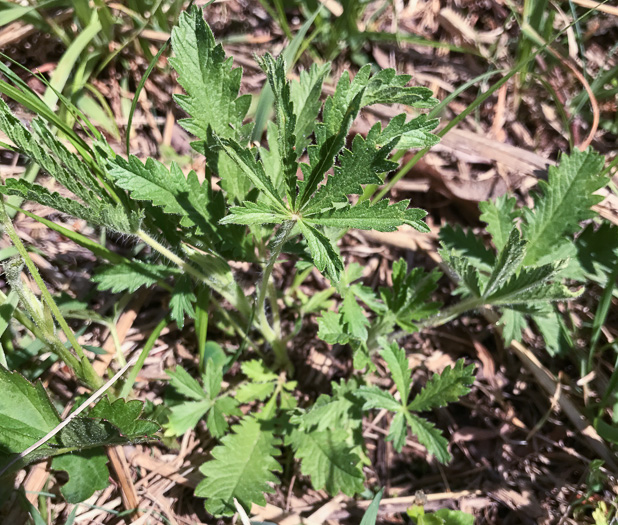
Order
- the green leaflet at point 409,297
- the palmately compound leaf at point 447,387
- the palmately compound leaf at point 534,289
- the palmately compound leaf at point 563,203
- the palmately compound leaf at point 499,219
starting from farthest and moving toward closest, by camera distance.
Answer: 1. the palmately compound leaf at point 499,219
2. the palmately compound leaf at point 563,203
3. the green leaflet at point 409,297
4. the palmately compound leaf at point 447,387
5. the palmately compound leaf at point 534,289

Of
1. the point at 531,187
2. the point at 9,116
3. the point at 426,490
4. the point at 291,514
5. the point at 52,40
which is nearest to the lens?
the point at 9,116

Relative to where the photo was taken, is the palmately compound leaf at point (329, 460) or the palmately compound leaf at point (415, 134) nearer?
the palmately compound leaf at point (415, 134)

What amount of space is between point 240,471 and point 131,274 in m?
0.87

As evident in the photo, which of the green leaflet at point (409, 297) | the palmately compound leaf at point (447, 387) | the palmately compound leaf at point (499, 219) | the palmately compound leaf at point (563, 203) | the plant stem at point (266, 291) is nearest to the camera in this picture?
the plant stem at point (266, 291)

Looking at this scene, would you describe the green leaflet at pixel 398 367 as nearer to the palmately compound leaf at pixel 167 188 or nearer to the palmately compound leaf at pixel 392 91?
the palmately compound leaf at pixel 167 188

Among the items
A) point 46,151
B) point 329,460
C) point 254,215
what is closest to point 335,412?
point 329,460

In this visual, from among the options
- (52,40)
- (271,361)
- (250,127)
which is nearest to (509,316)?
(271,361)

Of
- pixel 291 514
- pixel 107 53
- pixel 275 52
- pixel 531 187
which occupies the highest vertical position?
pixel 107 53

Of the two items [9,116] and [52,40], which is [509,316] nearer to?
[9,116]

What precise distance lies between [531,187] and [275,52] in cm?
161

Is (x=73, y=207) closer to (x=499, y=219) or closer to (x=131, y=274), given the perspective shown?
(x=131, y=274)

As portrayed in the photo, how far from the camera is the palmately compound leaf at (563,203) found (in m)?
2.23

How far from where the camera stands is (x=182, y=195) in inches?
71.9

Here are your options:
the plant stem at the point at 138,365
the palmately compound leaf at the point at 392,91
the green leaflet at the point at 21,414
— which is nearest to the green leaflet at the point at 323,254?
the palmately compound leaf at the point at 392,91
